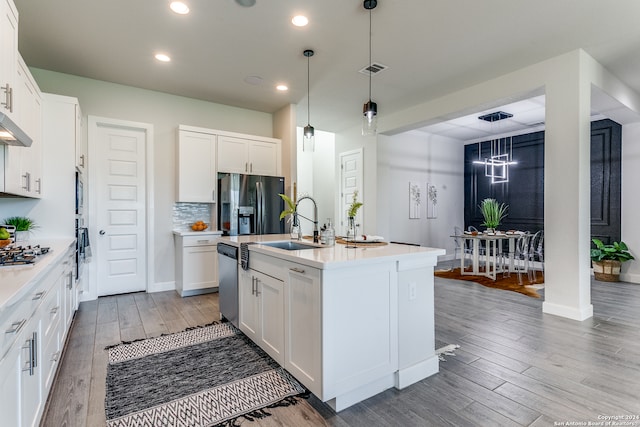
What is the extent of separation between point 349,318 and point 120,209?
4019 millimetres

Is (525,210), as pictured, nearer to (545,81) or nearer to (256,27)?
(545,81)

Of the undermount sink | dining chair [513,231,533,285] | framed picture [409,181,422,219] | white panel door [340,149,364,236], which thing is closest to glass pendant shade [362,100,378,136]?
the undermount sink

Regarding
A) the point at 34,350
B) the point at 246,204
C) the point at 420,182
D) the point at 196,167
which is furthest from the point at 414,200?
the point at 34,350

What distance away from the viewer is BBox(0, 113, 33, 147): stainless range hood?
1.99 meters

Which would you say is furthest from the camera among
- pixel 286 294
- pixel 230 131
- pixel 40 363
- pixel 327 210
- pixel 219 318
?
pixel 327 210

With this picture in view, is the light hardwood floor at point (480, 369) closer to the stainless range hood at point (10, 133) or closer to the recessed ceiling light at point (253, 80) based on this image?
the stainless range hood at point (10, 133)

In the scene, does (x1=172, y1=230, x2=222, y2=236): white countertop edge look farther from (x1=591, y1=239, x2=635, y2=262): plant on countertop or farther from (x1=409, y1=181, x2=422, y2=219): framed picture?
(x1=591, y1=239, x2=635, y2=262): plant on countertop

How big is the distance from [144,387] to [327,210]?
5856 millimetres

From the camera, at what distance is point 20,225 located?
312 cm

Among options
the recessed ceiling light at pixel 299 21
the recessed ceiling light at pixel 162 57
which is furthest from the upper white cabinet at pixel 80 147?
the recessed ceiling light at pixel 299 21

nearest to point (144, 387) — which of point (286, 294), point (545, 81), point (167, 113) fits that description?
point (286, 294)

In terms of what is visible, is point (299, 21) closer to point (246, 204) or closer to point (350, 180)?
point (246, 204)

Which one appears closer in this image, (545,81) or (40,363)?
(40,363)

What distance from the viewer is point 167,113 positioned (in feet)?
16.1
